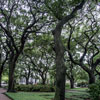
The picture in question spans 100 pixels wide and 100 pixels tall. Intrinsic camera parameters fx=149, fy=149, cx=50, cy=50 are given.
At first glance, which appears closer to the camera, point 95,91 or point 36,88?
point 95,91

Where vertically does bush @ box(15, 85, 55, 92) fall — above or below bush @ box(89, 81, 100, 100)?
below

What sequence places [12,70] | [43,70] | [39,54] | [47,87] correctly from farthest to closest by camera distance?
[43,70] < [39,54] < [47,87] < [12,70]

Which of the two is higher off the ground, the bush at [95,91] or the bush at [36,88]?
the bush at [95,91]

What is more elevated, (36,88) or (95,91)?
(95,91)

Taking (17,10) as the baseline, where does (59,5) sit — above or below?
below

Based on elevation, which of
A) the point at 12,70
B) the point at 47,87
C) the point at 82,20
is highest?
the point at 82,20

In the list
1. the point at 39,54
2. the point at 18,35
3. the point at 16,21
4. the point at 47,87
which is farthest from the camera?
the point at 39,54

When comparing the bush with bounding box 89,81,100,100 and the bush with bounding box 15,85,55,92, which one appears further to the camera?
the bush with bounding box 15,85,55,92

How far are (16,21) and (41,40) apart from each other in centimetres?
436

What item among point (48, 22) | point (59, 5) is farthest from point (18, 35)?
point (59, 5)

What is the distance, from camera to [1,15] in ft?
49.0

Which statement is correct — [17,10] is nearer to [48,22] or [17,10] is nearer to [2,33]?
[48,22]

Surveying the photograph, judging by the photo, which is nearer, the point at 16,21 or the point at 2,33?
the point at 16,21

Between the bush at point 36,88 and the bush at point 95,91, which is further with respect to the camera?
the bush at point 36,88
